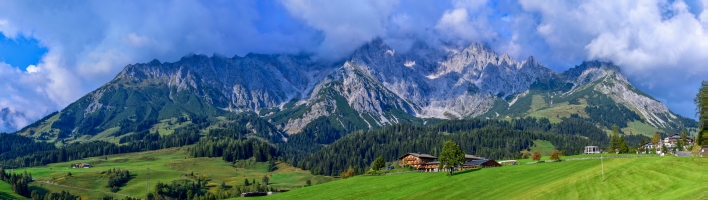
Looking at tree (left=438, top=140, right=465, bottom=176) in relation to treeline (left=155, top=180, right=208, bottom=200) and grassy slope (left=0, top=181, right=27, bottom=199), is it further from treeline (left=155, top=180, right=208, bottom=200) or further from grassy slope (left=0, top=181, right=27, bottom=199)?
grassy slope (left=0, top=181, right=27, bottom=199)

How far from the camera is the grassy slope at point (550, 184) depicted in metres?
60.2

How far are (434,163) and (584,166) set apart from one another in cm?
7028

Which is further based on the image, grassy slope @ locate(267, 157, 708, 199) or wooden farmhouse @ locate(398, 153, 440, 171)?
wooden farmhouse @ locate(398, 153, 440, 171)

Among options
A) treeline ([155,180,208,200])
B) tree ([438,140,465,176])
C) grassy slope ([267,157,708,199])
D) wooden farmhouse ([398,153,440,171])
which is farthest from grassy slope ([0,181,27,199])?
tree ([438,140,465,176])

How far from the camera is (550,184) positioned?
8219 cm

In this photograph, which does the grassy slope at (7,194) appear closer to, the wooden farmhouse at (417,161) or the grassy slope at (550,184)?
the grassy slope at (550,184)

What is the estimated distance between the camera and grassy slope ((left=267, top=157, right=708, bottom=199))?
60.2m

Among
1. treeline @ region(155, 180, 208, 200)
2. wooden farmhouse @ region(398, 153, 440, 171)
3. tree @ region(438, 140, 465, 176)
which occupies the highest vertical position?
tree @ region(438, 140, 465, 176)

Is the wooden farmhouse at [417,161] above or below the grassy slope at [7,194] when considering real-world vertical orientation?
above

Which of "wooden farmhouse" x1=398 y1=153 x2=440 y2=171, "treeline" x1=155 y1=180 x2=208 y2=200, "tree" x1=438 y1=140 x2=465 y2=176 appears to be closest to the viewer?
"tree" x1=438 y1=140 x2=465 y2=176

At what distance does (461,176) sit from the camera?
4422 inches

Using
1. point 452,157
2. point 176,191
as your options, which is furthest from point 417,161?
point 176,191

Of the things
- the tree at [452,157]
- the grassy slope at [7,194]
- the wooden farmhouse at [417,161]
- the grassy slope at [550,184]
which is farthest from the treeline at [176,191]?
the tree at [452,157]

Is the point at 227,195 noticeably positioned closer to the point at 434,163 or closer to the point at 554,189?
the point at 434,163
